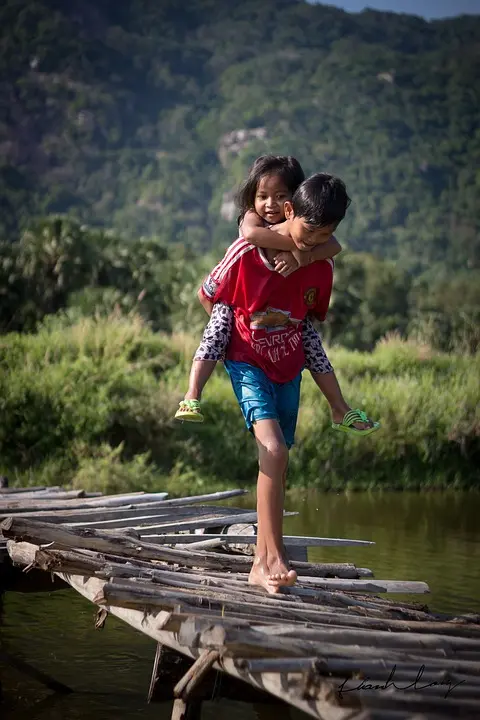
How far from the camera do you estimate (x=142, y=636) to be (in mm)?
6164

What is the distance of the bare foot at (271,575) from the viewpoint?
4250 millimetres

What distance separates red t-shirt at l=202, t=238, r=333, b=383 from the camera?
4570mm

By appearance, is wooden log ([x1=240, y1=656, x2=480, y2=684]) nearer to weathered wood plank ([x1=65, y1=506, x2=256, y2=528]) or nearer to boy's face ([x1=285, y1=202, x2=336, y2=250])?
boy's face ([x1=285, y1=202, x2=336, y2=250])

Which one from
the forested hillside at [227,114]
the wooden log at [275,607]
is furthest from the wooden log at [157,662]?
the forested hillside at [227,114]

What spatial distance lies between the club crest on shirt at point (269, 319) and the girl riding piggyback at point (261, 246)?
0.15 metres

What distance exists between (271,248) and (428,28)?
3330 inches

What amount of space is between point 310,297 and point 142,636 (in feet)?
7.80

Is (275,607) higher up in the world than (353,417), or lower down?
lower down

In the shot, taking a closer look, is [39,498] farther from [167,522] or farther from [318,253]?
[318,253]

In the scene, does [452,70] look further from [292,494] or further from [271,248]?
[271,248]

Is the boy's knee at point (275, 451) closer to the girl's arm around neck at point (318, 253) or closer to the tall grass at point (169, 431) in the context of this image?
the girl's arm around neck at point (318, 253)

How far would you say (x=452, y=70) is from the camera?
7725 cm

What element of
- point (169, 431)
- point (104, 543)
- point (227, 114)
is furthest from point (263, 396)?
point (227, 114)

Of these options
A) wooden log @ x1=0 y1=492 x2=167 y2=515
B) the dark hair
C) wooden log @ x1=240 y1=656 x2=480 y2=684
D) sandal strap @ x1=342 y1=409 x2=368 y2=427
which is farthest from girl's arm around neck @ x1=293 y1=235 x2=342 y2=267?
wooden log @ x1=0 y1=492 x2=167 y2=515
